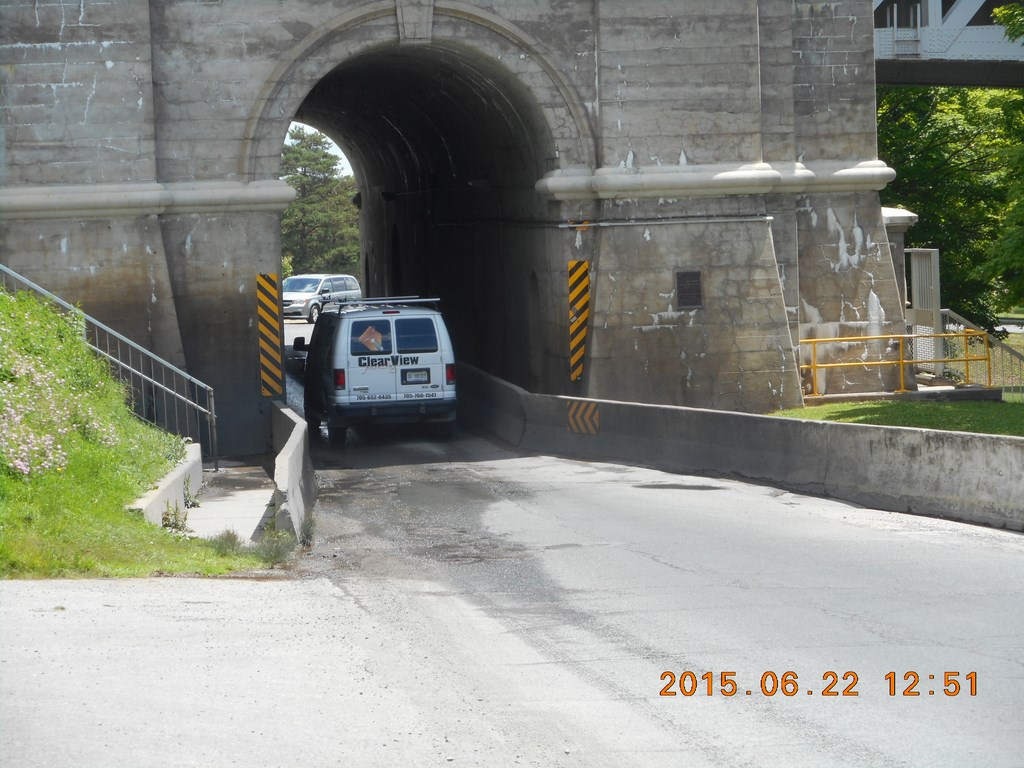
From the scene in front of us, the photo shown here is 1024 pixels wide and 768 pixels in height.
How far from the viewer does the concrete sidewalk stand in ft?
47.3

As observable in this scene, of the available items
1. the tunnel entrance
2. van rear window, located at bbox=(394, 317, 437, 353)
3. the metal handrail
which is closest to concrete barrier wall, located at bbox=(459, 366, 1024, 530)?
van rear window, located at bbox=(394, 317, 437, 353)

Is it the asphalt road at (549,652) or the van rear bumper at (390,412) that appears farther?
the van rear bumper at (390,412)

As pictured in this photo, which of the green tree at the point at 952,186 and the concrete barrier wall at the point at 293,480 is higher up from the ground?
the green tree at the point at 952,186

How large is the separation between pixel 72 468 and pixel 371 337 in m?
8.41

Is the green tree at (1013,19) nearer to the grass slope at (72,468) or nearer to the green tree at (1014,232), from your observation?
the green tree at (1014,232)

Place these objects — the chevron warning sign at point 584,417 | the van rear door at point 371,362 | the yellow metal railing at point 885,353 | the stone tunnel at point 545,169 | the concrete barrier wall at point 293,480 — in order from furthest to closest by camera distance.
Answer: the yellow metal railing at point 885,353
the van rear door at point 371,362
the stone tunnel at point 545,169
the chevron warning sign at point 584,417
the concrete barrier wall at point 293,480

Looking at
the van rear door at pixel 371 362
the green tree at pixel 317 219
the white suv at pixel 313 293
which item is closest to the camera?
the van rear door at pixel 371 362

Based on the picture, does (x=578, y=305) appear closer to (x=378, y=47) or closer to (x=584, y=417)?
(x=584, y=417)

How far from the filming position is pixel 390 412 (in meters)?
20.7

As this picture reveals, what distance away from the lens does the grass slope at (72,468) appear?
10.6m

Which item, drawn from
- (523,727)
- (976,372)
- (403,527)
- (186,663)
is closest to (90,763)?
(186,663)

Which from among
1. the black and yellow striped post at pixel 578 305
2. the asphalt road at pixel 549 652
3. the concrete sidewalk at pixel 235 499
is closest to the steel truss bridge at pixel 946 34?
the black and yellow striped post at pixel 578 305

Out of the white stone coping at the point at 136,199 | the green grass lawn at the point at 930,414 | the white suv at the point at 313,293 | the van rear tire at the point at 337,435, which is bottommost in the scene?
the van rear tire at the point at 337,435

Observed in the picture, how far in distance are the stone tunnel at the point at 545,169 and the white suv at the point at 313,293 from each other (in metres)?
23.9
